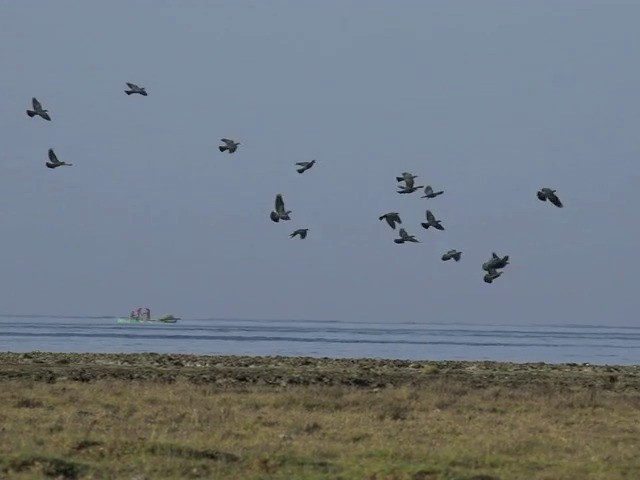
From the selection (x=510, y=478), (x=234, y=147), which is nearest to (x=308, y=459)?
(x=510, y=478)

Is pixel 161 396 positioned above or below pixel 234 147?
below

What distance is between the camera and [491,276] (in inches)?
1334

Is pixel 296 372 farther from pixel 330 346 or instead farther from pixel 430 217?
pixel 330 346

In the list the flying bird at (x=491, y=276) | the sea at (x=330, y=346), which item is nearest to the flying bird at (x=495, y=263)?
the flying bird at (x=491, y=276)

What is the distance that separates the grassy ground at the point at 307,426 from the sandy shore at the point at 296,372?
17cm

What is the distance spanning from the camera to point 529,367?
1996 inches

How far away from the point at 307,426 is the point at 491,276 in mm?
11543

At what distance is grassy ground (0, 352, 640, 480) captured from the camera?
59.7ft

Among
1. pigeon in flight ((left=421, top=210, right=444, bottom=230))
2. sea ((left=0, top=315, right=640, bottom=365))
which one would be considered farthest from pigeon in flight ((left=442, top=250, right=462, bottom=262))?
sea ((left=0, top=315, right=640, bottom=365))

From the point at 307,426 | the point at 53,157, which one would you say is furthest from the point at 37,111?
the point at 307,426

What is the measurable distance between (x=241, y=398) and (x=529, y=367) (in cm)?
2347

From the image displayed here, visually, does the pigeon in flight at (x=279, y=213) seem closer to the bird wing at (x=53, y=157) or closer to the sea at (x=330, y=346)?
the bird wing at (x=53, y=157)

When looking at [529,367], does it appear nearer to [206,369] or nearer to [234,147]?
[206,369]

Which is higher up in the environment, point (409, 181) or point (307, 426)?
point (409, 181)
